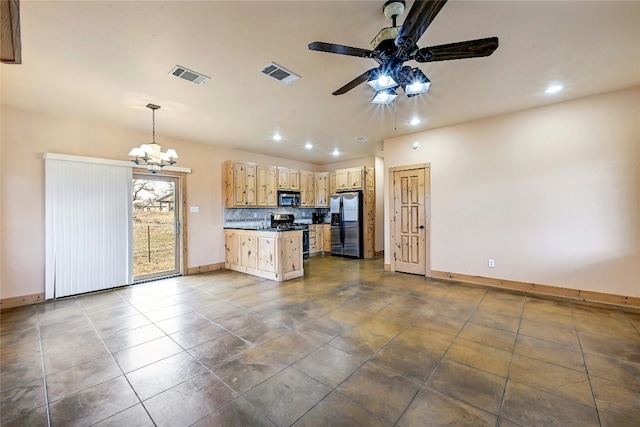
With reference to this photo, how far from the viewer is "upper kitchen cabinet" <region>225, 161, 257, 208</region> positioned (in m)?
5.93

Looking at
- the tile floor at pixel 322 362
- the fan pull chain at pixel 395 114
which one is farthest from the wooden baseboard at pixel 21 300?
the fan pull chain at pixel 395 114

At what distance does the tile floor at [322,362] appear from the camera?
1.73 meters

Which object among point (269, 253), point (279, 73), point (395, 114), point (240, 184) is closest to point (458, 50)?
point (279, 73)

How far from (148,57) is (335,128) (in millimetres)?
3055

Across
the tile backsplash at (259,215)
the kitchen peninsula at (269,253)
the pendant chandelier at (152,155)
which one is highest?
the pendant chandelier at (152,155)

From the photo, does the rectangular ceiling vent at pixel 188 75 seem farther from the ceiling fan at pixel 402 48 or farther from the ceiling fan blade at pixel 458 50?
the ceiling fan blade at pixel 458 50

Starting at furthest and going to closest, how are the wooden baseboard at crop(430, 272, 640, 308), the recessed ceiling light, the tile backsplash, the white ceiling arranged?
the tile backsplash < the wooden baseboard at crop(430, 272, 640, 308) < the recessed ceiling light < the white ceiling

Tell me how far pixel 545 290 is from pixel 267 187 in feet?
19.0

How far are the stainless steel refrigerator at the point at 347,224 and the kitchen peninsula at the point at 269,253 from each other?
7.25 feet

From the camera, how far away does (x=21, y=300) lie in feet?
12.5

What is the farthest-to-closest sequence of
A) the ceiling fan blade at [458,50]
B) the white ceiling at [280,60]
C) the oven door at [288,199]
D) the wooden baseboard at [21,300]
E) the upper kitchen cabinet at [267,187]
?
1. the oven door at [288,199]
2. the upper kitchen cabinet at [267,187]
3. the wooden baseboard at [21,300]
4. the white ceiling at [280,60]
5. the ceiling fan blade at [458,50]

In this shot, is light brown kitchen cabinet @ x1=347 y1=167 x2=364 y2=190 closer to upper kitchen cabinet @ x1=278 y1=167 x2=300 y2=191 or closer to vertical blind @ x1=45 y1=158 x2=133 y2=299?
upper kitchen cabinet @ x1=278 y1=167 x2=300 y2=191

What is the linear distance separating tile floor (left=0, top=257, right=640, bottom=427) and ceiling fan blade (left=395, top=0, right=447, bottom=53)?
2468 millimetres

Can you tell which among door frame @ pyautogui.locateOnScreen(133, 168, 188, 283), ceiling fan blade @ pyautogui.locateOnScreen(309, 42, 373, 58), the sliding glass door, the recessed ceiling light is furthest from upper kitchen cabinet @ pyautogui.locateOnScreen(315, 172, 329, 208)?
ceiling fan blade @ pyautogui.locateOnScreen(309, 42, 373, 58)
